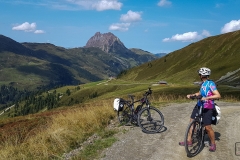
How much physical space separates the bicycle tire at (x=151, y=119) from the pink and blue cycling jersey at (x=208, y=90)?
11.9ft

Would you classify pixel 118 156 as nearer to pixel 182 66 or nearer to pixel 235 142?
pixel 235 142

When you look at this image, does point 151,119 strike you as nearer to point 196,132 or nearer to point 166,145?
point 166,145

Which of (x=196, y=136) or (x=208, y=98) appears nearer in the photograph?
(x=208, y=98)

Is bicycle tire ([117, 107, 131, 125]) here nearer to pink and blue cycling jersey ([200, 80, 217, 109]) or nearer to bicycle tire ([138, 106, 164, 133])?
bicycle tire ([138, 106, 164, 133])

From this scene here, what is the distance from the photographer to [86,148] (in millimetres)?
11336

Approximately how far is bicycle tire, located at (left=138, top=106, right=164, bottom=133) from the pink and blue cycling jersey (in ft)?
11.9

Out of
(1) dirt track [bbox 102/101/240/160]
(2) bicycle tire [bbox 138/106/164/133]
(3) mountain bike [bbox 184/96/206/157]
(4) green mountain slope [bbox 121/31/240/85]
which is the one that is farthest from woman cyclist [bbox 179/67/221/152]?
(4) green mountain slope [bbox 121/31/240/85]

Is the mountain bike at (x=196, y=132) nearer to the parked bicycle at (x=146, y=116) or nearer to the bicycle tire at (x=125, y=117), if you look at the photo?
the parked bicycle at (x=146, y=116)

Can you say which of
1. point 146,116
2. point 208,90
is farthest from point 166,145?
point 208,90

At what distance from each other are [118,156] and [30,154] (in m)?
3.91

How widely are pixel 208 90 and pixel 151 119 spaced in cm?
396

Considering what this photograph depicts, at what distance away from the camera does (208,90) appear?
35.0 ft

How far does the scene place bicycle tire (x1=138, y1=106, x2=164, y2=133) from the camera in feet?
44.7

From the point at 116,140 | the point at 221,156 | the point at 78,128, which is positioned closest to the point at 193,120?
the point at 221,156
